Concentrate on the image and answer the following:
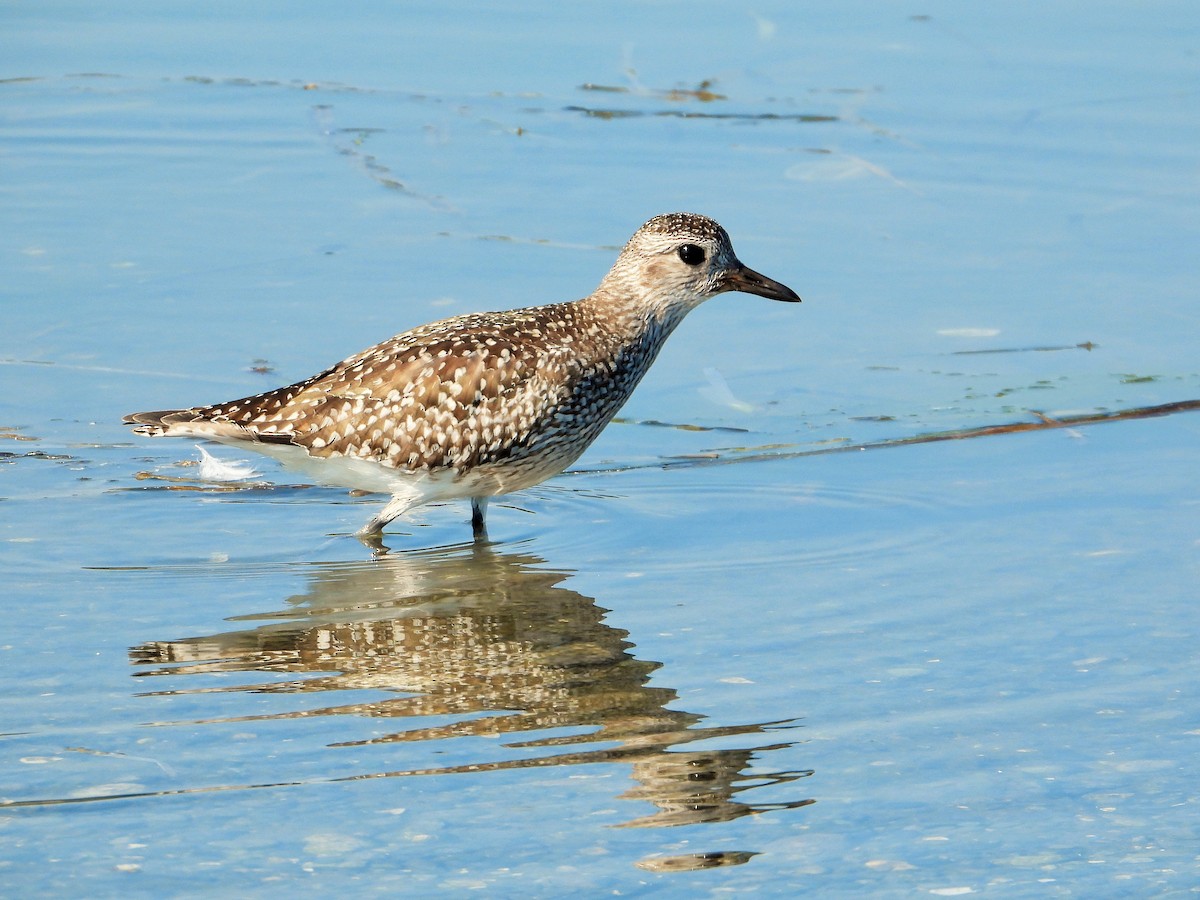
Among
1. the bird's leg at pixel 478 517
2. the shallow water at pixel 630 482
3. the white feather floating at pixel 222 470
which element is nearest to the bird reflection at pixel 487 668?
the shallow water at pixel 630 482

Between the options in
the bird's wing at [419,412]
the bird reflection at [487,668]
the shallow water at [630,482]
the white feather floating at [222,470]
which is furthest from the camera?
the white feather floating at [222,470]

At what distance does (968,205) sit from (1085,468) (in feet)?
13.5

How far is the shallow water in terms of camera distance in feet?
19.3

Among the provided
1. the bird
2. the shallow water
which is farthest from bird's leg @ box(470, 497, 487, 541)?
the shallow water

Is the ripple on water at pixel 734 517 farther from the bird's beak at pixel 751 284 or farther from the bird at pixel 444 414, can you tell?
Result: the bird's beak at pixel 751 284

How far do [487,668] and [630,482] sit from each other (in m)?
2.46

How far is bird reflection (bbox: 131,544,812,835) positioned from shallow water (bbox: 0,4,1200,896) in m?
0.03

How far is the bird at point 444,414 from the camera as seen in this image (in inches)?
341

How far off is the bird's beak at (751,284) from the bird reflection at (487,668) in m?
1.83

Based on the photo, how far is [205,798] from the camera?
590cm

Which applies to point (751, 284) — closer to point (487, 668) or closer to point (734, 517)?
point (734, 517)

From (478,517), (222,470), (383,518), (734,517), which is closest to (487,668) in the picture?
(383,518)

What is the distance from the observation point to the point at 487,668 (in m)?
7.21

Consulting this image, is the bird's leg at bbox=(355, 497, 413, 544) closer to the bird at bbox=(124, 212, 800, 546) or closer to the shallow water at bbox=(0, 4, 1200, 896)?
the bird at bbox=(124, 212, 800, 546)
